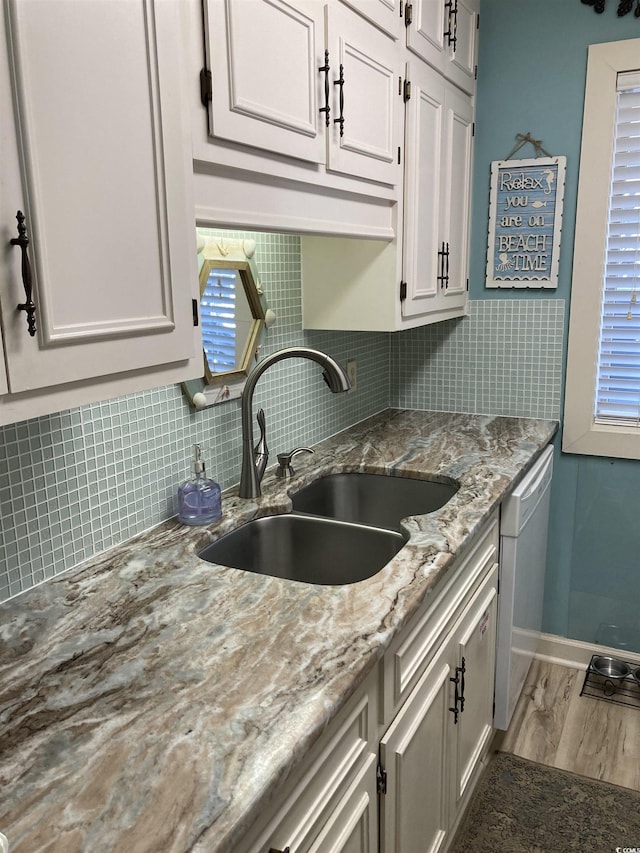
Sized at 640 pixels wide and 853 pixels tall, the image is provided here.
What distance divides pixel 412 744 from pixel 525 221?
194cm

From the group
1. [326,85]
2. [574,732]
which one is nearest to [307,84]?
[326,85]

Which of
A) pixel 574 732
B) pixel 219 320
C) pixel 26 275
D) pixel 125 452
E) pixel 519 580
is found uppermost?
pixel 26 275

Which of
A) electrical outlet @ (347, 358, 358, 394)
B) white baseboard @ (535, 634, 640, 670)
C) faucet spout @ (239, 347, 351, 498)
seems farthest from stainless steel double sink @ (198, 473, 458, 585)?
white baseboard @ (535, 634, 640, 670)

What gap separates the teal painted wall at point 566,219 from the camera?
2.41 metres

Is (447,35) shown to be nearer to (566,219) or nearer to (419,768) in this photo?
(566,219)

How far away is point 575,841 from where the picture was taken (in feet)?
6.26

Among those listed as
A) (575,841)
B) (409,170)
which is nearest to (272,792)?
(575,841)

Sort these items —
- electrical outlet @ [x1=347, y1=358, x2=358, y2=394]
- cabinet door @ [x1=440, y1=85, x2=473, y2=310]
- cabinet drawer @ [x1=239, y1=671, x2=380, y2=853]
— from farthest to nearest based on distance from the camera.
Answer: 1. electrical outlet @ [x1=347, y1=358, x2=358, y2=394]
2. cabinet door @ [x1=440, y1=85, x2=473, y2=310]
3. cabinet drawer @ [x1=239, y1=671, x2=380, y2=853]

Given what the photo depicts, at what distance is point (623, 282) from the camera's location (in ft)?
8.11

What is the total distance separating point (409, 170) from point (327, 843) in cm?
172

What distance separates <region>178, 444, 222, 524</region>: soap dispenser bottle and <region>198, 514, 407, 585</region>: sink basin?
0.07m

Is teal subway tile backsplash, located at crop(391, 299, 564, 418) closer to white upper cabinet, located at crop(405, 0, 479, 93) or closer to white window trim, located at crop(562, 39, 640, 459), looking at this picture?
white window trim, located at crop(562, 39, 640, 459)

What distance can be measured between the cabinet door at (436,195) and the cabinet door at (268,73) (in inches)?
23.3

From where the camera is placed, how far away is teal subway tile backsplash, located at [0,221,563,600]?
1295mm
